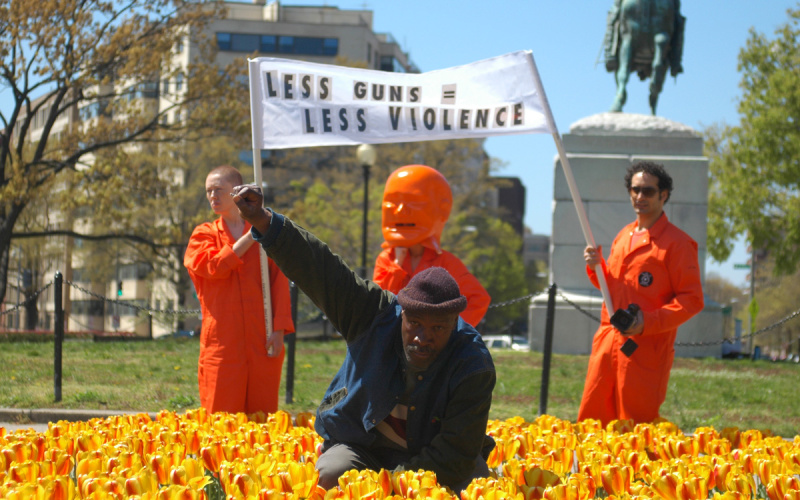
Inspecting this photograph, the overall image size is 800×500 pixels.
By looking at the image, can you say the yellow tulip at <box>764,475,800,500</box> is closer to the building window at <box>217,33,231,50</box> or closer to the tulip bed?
the tulip bed

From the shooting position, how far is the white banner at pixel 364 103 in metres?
5.23

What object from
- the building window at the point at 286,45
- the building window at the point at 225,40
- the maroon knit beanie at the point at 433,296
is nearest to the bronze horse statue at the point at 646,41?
the maroon knit beanie at the point at 433,296

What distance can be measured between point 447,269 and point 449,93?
98 centimetres

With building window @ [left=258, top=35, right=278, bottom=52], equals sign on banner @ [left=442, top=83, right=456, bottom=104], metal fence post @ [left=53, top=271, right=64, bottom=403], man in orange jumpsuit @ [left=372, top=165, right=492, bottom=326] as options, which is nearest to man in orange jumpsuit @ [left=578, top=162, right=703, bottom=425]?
man in orange jumpsuit @ [left=372, top=165, right=492, bottom=326]

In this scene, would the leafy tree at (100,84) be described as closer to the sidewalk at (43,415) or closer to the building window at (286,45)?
the sidewalk at (43,415)

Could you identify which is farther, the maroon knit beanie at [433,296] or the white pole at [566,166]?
the white pole at [566,166]

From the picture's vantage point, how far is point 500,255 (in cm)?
5378

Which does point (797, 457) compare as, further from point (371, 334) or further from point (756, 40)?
point (756, 40)

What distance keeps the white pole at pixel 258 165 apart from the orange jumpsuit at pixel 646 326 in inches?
74.0

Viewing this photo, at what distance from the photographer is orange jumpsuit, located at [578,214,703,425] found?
5.43 m

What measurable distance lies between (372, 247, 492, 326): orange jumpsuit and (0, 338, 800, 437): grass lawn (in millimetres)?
3179

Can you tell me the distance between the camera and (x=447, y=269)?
5.43m

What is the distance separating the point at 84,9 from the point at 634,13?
12.0 metres

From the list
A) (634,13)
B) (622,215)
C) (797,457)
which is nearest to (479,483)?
(797,457)
